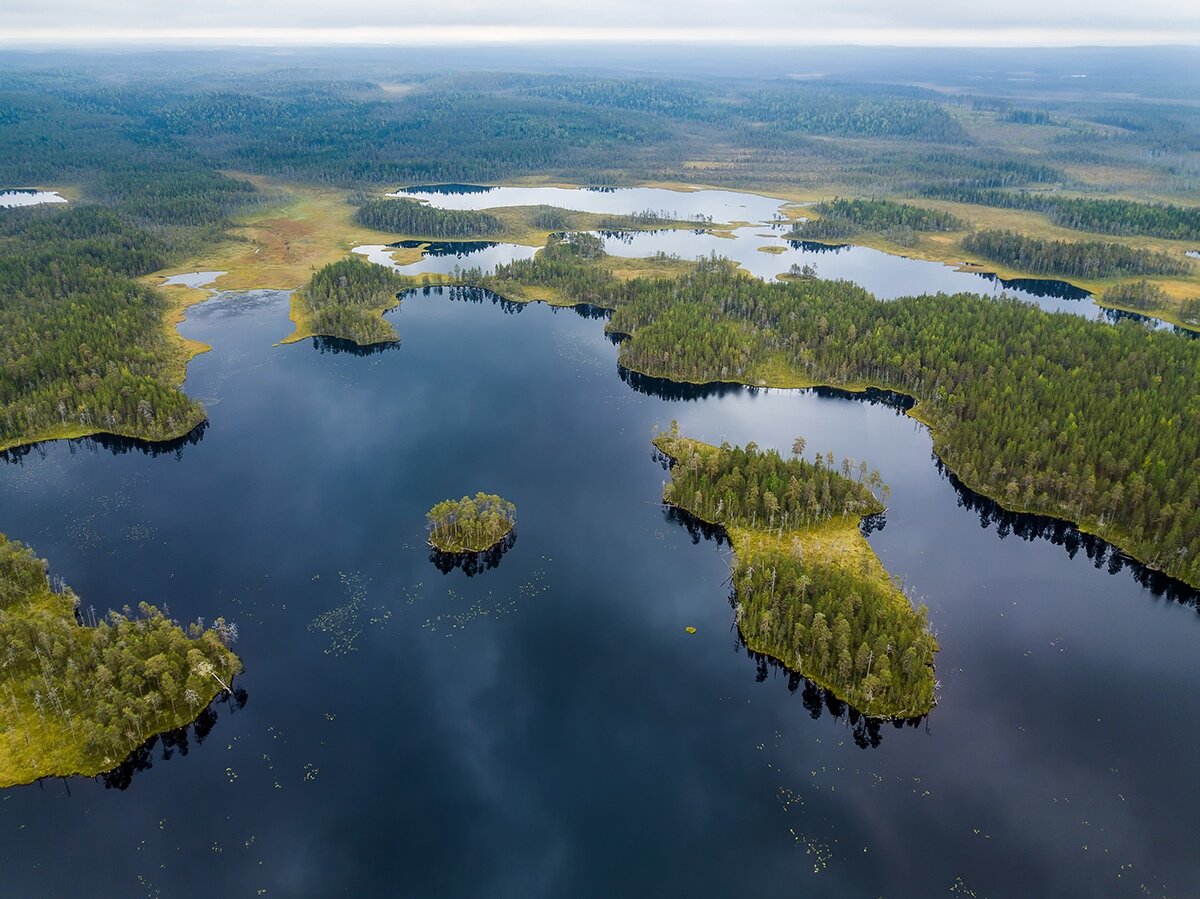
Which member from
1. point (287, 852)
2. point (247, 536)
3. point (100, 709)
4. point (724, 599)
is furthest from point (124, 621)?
point (724, 599)

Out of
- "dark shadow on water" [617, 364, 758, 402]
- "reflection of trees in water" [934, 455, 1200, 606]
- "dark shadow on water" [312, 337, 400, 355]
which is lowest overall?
"dark shadow on water" [312, 337, 400, 355]

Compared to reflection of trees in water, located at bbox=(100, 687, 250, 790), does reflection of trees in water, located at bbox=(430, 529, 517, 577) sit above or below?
above

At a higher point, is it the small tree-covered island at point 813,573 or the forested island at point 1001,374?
the forested island at point 1001,374

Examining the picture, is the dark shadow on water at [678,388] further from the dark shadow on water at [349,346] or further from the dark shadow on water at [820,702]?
the dark shadow on water at [820,702]

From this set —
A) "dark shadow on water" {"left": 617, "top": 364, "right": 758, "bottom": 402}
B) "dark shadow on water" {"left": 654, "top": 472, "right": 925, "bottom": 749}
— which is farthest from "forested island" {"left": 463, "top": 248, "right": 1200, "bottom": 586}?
"dark shadow on water" {"left": 654, "top": 472, "right": 925, "bottom": 749}

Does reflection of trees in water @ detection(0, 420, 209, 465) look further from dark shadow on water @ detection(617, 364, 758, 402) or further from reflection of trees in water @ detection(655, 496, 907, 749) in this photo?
reflection of trees in water @ detection(655, 496, 907, 749)

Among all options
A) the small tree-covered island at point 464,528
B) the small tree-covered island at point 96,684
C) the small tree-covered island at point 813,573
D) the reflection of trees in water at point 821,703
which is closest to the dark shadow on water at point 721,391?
the small tree-covered island at point 813,573

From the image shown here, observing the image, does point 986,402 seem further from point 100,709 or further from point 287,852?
point 100,709
